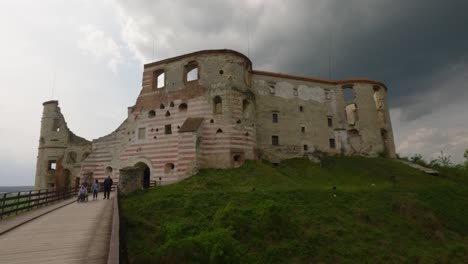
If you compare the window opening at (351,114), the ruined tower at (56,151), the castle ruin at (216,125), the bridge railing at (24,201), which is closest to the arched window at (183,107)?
the castle ruin at (216,125)

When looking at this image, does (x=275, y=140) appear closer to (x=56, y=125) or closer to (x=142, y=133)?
(x=142, y=133)

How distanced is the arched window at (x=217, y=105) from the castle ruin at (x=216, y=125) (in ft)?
0.34

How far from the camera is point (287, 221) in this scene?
13734 mm

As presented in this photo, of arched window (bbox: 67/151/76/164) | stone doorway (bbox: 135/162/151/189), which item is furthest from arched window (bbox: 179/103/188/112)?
arched window (bbox: 67/151/76/164)

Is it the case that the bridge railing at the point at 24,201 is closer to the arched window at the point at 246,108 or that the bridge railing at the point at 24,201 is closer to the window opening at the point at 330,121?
the arched window at the point at 246,108

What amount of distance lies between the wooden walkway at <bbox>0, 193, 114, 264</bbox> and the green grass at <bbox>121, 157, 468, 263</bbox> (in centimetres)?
243

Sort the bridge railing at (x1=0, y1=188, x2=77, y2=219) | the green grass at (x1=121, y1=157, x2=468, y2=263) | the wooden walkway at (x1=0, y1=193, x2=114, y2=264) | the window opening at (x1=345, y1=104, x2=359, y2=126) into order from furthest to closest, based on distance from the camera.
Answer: the window opening at (x1=345, y1=104, x2=359, y2=126)
the green grass at (x1=121, y1=157, x2=468, y2=263)
the bridge railing at (x1=0, y1=188, x2=77, y2=219)
the wooden walkway at (x1=0, y1=193, x2=114, y2=264)

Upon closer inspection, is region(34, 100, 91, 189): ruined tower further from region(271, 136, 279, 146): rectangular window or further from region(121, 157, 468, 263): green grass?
region(271, 136, 279, 146): rectangular window

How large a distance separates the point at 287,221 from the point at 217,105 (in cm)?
1402

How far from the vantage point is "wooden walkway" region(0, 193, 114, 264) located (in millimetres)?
5867

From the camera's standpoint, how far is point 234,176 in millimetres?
21578

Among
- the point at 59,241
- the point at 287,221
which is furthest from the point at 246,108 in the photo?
the point at 59,241

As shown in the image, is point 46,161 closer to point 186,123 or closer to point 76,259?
point 186,123

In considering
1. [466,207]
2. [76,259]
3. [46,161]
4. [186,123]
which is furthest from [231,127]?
[46,161]
